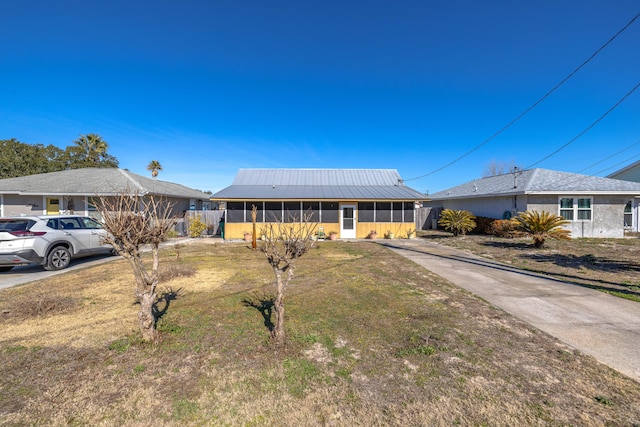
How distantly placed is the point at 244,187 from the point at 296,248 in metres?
14.7

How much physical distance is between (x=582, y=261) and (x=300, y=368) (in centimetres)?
1114

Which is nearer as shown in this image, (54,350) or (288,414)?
(288,414)

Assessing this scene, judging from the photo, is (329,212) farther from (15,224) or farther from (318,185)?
(15,224)

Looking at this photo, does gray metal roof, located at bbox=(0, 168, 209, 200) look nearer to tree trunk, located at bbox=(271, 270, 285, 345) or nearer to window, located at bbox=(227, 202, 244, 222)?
window, located at bbox=(227, 202, 244, 222)

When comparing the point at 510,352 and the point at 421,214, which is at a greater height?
the point at 421,214

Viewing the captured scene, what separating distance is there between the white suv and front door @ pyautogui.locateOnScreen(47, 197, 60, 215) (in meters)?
9.14

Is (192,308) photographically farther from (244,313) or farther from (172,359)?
(172,359)

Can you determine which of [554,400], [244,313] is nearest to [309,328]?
[244,313]

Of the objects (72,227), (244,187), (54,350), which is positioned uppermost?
(244,187)

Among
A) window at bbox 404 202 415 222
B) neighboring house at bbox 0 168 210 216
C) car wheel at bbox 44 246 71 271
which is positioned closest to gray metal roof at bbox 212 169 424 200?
window at bbox 404 202 415 222

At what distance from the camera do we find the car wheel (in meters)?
7.71

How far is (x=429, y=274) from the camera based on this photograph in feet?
24.6

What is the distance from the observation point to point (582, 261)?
9125 mm

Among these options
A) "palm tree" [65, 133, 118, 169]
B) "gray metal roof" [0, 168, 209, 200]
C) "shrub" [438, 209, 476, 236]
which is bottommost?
"shrub" [438, 209, 476, 236]
